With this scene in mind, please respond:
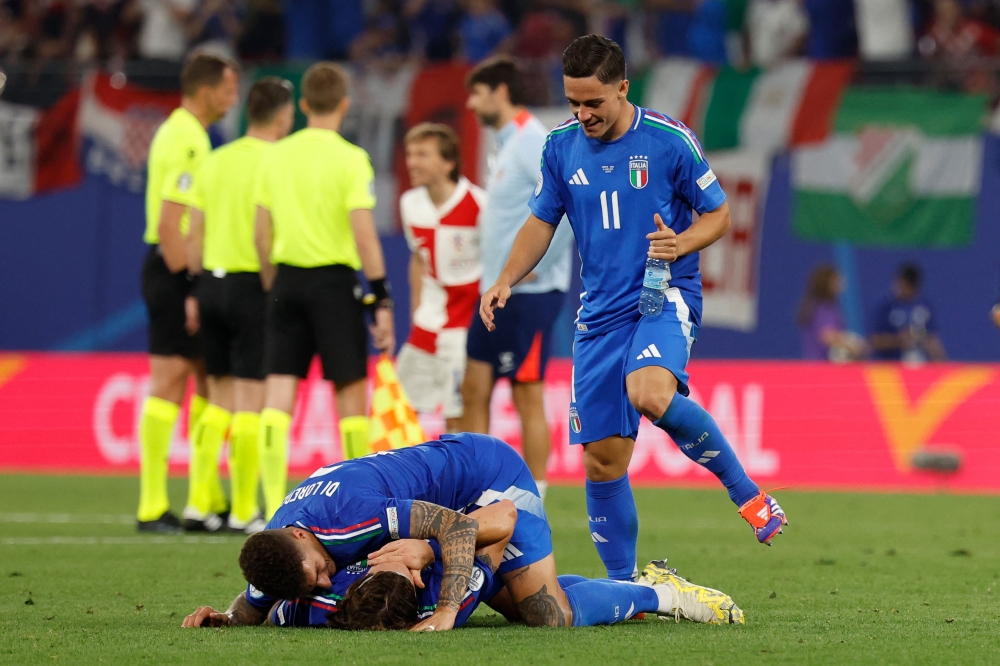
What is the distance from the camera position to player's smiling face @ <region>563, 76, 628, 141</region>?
5.19 m

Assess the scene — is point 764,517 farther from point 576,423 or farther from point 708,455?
point 576,423

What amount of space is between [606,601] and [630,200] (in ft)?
4.89

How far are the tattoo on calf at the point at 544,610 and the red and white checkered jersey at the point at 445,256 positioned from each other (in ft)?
13.5

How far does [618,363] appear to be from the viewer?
5.28m

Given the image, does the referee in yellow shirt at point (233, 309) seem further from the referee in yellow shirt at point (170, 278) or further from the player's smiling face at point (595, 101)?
the player's smiling face at point (595, 101)

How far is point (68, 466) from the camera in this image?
524 inches

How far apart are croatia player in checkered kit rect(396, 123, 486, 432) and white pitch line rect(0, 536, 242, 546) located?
5.66 feet

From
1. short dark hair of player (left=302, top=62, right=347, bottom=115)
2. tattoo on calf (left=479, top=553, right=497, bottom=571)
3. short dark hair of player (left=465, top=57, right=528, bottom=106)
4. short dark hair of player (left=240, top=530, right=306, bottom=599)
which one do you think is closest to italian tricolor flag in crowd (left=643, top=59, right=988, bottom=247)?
short dark hair of player (left=465, top=57, right=528, bottom=106)

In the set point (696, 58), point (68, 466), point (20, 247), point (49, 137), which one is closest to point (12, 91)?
point (49, 137)

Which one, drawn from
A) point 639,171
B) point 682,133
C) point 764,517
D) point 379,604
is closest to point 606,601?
point 764,517

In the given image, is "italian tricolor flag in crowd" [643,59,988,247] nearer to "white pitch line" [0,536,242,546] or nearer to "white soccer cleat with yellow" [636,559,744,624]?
"white pitch line" [0,536,242,546]

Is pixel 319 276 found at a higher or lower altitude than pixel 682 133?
lower

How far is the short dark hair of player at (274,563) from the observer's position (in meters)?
4.26

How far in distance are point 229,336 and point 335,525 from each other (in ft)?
13.7
